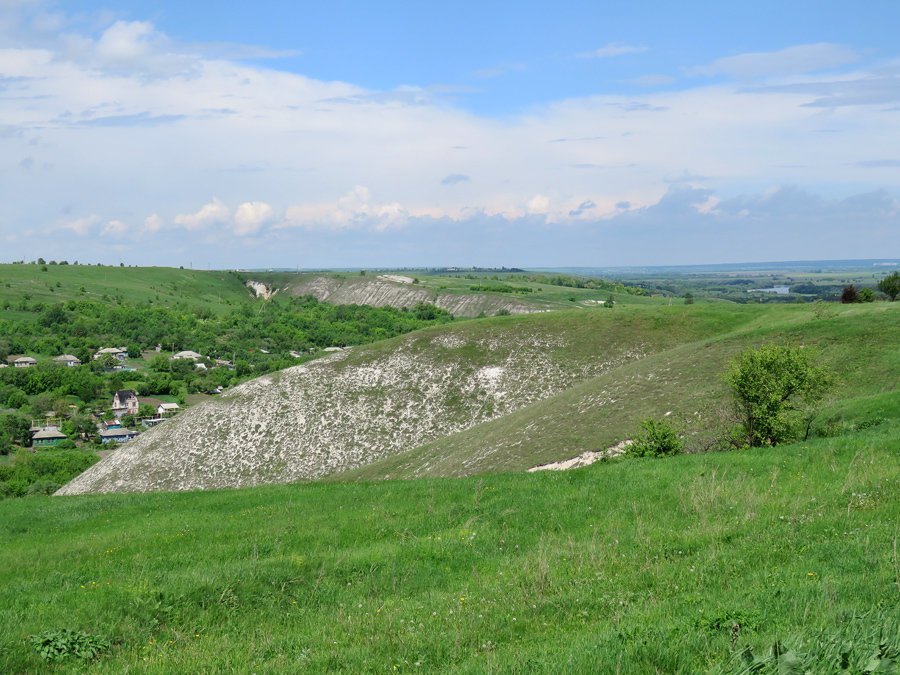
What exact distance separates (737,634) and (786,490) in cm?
950

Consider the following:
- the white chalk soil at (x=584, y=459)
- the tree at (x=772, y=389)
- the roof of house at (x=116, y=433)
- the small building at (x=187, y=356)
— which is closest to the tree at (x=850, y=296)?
the white chalk soil at (x=584, y=459)

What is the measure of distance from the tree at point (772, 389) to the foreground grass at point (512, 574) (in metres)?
4.71

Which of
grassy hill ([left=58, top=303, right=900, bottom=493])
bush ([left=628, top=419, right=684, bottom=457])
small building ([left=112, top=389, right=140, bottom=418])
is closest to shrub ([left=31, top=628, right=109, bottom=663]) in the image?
bush ([left=628, top=419, right=684, bottom=457])

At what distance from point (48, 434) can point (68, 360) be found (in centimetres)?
5683

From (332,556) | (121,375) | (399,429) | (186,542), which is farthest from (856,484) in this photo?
(121,375)

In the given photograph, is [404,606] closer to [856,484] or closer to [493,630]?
[493,630]

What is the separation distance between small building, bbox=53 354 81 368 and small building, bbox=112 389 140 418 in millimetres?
29135

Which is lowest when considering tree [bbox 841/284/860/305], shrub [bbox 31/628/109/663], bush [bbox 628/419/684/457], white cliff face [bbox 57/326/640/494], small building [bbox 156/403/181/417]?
small building [bbox 156/403/181/417]

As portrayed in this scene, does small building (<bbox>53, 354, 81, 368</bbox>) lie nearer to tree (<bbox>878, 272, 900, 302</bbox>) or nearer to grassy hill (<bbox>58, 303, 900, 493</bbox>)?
grassy hill (<bbox>58, 303, 900, 493</bbox>)

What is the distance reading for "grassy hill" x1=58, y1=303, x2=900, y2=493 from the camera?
40.9 meters

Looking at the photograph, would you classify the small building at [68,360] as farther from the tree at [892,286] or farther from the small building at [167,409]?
the tree at [892,286]

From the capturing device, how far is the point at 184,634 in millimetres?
Answer: 11180

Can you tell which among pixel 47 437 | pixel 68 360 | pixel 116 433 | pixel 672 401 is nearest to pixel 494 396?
pixel 672 401

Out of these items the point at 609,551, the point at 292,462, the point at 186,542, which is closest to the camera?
the point at 609,551
